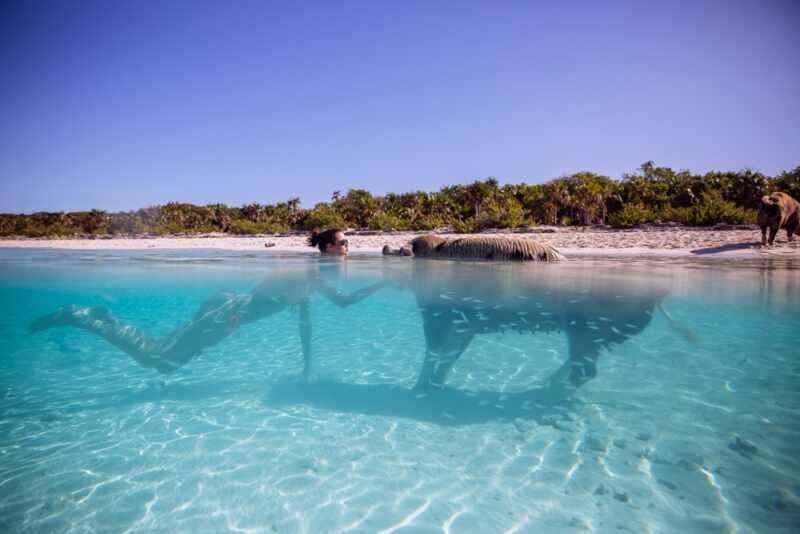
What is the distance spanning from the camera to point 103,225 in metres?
60.5

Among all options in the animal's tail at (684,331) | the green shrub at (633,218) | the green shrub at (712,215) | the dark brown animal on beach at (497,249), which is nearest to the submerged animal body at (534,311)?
the animal's tail at (684,331)

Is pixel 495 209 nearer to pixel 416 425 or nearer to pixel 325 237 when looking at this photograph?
pixel 325 237

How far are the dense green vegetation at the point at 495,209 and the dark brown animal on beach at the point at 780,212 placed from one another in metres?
9.40

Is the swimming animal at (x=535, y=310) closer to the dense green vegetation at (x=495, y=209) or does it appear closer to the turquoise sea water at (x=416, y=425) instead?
the turquoise sea water at (x=416, y=425)

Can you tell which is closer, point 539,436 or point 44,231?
point 539,436

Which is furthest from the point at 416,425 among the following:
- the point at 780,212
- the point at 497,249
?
the point at 780,212

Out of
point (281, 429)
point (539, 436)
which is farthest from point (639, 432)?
point (281, 429)

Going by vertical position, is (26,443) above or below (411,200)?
below

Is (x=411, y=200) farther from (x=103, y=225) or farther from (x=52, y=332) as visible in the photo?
(x=52, y=332)

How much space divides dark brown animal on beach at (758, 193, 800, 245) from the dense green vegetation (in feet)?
30.8

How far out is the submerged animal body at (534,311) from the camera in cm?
515

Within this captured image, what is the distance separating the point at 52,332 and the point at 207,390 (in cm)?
541

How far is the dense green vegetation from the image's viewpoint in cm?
3362

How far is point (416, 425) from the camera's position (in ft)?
11.8
